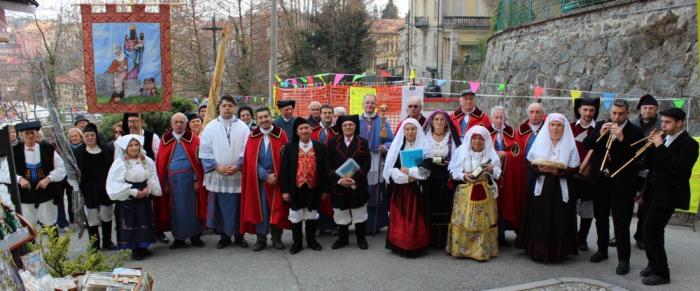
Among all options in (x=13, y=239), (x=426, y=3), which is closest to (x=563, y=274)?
(x=13, y=239)

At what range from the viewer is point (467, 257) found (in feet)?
20.6

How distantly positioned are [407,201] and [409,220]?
0.23 m

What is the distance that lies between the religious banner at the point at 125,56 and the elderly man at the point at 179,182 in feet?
1.46

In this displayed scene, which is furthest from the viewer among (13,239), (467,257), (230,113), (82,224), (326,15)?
(326,15)

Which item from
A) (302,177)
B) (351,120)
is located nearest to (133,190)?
(302,177)

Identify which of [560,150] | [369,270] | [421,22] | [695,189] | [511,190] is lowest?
[369,270]

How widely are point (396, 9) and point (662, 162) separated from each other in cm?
8698

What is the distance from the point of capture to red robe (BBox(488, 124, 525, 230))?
21.7 feet

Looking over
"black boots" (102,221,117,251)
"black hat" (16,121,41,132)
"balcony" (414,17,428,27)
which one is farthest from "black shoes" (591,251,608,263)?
"balcony" (414,17,428,27)

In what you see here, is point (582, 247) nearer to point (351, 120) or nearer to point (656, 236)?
point (656, 236)

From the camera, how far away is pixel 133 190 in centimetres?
611

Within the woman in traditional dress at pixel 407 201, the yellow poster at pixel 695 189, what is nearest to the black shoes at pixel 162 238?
the woman in traditional dress at pixel 407 201

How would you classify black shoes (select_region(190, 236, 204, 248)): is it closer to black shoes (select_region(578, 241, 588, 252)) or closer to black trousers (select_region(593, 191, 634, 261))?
black shoes (select_region(578, 241, 588, 252))

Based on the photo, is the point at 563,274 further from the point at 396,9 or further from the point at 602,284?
the point at 396,9
